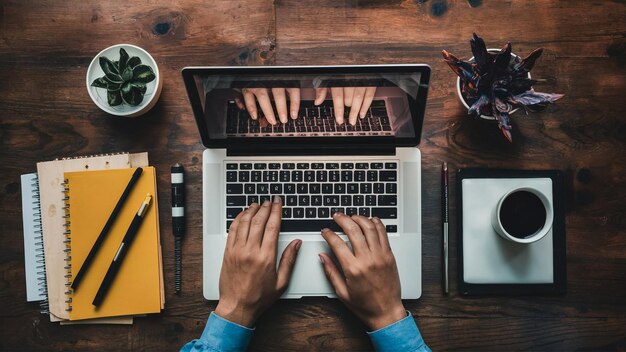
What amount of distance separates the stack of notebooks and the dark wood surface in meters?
0.03

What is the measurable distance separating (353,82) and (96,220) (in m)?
0.62

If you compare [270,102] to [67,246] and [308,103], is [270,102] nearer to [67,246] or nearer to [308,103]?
[308,103]

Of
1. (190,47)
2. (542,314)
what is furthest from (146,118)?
(542,314)

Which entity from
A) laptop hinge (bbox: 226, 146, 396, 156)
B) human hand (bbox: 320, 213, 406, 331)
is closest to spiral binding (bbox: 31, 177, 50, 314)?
laptop hinge (bbox: 226, 146, 396, 156)

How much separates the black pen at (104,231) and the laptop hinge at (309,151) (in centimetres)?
22

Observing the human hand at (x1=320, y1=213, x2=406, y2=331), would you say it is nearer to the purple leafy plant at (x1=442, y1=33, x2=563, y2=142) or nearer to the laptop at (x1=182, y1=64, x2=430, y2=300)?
the laptop at (x1=182, y1=64, x2=430, y2=300)

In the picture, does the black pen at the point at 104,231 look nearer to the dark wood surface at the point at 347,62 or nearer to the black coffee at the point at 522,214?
the dark wood surface at the point at 347,62

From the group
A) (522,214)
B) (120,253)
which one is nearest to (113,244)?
(120,253)

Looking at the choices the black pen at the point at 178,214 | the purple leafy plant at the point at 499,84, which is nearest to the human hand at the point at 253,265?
the black pen at the point at 178,214

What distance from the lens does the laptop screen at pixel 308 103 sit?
75cm

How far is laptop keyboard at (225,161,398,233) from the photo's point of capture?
934 mm

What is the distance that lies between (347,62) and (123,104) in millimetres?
481

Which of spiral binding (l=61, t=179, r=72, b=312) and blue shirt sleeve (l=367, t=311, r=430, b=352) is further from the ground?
spiral binding (l=61, t=179, r=72, b=312)

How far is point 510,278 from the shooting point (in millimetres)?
945
